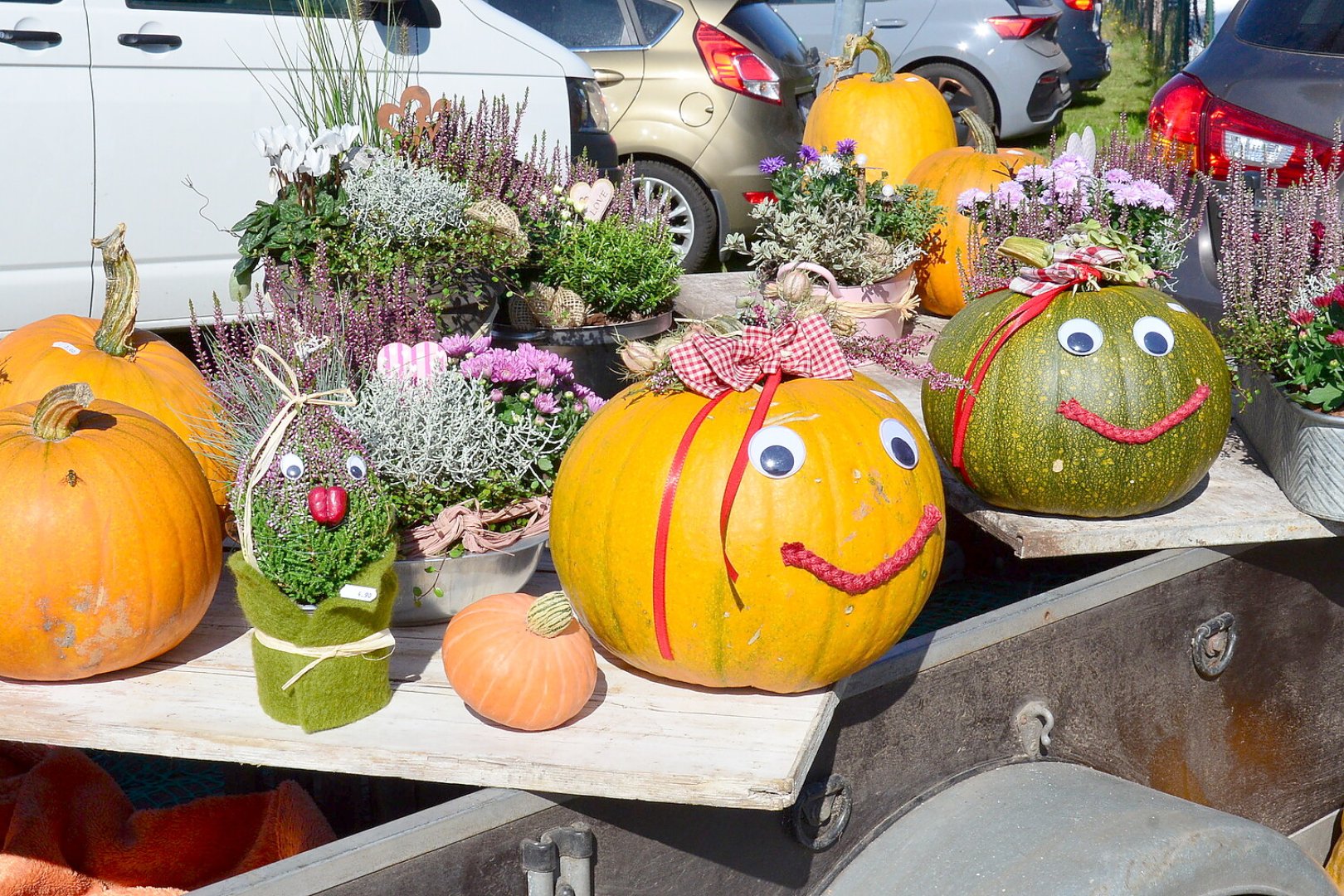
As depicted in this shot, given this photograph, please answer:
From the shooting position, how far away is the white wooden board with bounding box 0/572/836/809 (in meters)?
1.55

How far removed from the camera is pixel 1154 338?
221cm

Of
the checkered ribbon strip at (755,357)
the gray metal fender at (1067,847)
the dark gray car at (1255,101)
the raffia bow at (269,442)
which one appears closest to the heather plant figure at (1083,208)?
the dark gray car at (1255,101)

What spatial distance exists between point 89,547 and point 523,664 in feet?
2.11

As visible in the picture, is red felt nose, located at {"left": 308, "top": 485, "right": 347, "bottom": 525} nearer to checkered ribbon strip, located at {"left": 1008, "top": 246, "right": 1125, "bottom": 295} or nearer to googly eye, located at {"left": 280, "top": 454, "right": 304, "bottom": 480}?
googly eye, located at {"left": 280, "top": 454, "right": 304, "bottom": 480}

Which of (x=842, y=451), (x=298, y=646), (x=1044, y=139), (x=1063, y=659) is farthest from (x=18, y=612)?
(x=1044, y=139)

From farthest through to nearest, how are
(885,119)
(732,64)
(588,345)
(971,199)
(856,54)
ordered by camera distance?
1. (732,64)
2. (856,54)
3. (885,119)
4. (971,199)
5. (588,345)

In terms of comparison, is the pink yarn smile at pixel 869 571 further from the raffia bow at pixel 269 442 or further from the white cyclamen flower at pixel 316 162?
the white cyclamen flower at pixel 316 162

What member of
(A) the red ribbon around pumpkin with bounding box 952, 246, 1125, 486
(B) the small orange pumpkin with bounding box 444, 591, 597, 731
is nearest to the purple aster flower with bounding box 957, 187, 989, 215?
(A) the red ribbon around pumpkin with bounding box 952, 246, 1125, 486

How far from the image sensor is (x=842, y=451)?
172 centimetres

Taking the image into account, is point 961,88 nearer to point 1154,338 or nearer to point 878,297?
point 878,297

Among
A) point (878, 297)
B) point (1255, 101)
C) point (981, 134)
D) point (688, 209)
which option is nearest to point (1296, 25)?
point (1255, 101)

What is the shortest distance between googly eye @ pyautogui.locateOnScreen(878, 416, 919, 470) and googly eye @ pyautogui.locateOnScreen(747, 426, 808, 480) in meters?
0.15

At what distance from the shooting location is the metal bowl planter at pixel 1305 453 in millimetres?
2234

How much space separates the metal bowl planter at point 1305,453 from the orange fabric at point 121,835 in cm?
186
